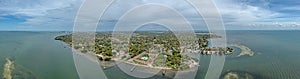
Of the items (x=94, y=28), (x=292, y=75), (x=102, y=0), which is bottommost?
(x=292, y=75)

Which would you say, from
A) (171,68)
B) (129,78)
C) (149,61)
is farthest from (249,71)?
(129,78)

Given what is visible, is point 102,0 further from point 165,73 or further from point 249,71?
point 249,71

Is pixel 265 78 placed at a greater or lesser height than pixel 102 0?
lesser

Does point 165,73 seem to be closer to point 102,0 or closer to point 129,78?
point 129,78

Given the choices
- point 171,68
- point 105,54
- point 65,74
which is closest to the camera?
point 65,74

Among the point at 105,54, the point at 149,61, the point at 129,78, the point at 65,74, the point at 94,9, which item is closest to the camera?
the point at 94,9

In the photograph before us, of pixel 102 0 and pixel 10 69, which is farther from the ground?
pixel 102 0

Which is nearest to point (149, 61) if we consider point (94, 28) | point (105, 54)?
point (105, 54)

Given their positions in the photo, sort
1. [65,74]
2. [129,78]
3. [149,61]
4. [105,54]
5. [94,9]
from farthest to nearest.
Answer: [105,54] → [149,61] → [65,74] → [129,78] → [94,9]

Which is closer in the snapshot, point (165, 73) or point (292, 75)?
point (165, 73)
